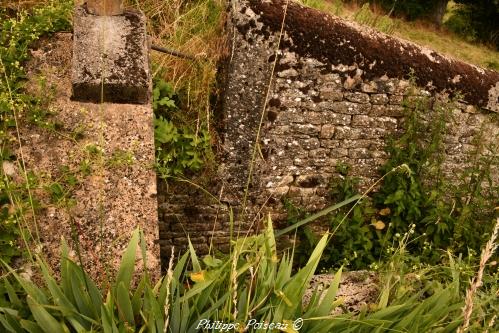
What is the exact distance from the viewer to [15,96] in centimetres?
256

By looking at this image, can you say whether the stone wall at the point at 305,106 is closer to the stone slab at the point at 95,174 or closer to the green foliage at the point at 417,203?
the green foliage at the point at 417,203

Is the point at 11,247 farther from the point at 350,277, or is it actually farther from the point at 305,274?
the point at 350,277

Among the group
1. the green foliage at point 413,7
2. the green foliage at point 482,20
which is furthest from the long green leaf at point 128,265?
the green foliage at point 482,20

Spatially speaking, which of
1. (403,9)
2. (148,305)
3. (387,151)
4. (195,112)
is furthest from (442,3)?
(148,305)

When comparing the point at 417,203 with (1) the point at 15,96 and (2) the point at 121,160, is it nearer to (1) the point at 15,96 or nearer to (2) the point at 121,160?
(2) the point at 121,160

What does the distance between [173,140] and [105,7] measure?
1.09 metres

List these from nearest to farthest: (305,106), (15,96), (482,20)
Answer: (15,96) < (305,106) < (482,20)

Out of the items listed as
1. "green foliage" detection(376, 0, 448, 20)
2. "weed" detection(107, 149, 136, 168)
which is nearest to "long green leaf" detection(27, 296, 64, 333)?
"weed" detection(107, 149, 136, 168)

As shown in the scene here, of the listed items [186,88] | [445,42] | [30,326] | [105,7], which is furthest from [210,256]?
[445,42]

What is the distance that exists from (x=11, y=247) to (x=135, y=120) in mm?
928

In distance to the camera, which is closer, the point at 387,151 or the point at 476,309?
the point at 476,309

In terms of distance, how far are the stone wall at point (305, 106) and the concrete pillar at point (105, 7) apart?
98cm

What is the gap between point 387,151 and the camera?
4.48m

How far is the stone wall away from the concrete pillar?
982mm
